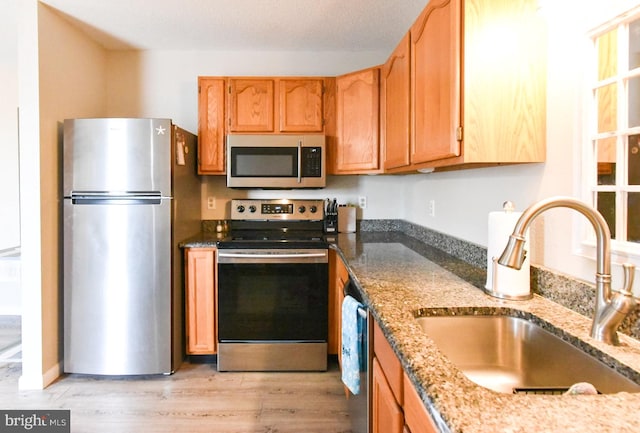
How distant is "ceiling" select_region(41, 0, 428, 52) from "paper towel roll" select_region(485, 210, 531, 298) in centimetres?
164

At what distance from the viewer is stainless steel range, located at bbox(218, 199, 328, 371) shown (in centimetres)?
256

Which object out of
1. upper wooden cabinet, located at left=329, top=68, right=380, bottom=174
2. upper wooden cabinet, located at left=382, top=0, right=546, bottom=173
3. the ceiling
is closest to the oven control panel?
upper wooden cabinet, located at left=329, top=68, right=380, bottom=174

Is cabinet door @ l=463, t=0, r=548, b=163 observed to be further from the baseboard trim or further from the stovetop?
the baseboard trim

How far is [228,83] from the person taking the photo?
9.35ft

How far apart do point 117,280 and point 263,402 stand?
3.80ft

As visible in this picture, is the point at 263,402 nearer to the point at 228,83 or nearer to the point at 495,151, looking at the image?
the point at 495,151

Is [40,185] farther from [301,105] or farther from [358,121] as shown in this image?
[358,121]

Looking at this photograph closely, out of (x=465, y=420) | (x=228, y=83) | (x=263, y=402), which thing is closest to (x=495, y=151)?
(x=465, y=420)

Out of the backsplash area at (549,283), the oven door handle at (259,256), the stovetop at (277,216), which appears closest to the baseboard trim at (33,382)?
the oven door handle at (259,256)

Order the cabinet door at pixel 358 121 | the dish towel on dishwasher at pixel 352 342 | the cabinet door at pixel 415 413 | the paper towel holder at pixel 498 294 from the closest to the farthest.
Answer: the cabinet door at pixel 415 413
the paper towel holder at pixel 498 294
the dish towel on dishwasher at pixel 352 342
the cabinet door at pixel 358 121

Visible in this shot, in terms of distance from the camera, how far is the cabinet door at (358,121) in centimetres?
276

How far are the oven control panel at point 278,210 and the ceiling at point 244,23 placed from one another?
47.7 inches

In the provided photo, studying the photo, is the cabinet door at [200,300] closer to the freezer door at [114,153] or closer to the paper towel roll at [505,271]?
the freezer door at [114,153]

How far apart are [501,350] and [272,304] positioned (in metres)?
1.64
